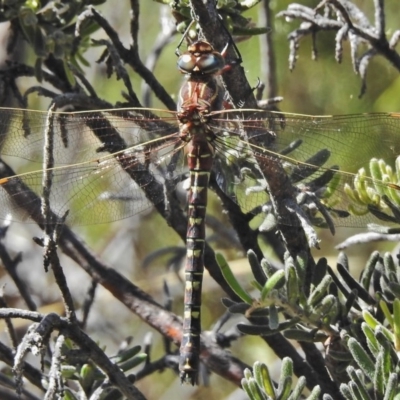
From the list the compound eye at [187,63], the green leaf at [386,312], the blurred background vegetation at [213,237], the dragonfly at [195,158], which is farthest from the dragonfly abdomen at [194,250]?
the blurred background vegetation at [213,237]

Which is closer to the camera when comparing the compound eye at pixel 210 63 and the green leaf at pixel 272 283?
the green leaf at pixel 272 283

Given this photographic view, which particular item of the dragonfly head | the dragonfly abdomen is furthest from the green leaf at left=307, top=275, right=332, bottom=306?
the dragonfly head

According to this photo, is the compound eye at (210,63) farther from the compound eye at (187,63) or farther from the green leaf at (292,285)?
the green leaf at (292,285)

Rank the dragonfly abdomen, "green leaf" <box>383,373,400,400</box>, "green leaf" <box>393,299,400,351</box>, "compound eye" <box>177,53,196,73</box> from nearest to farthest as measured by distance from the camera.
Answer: "green leaf" <box>383,373,400,400</box>, "green leaf" <box>393,299,400,351</box>, the dragonfly abdomen, "compound eye" <box>177,53,196,73</box>

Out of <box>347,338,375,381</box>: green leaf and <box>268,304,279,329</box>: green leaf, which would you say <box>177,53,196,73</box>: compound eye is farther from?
<box>347,338,375,381</box>: green leaf

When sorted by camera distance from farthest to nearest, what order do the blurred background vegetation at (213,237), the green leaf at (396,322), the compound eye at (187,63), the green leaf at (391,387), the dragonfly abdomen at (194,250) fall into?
the blurred background vegetation at (213,237) < the compound eye at (187,63) < the dragonfly abdomen at (194,250) < the green leaf at (396,322) < the green leaf at (391,387)

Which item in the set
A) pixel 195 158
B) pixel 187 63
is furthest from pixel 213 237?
pixel 187 63

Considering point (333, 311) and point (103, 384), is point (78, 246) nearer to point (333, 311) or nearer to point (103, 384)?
point (103, 384)
